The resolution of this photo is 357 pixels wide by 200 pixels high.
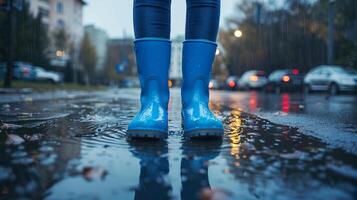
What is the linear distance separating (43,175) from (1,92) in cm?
912

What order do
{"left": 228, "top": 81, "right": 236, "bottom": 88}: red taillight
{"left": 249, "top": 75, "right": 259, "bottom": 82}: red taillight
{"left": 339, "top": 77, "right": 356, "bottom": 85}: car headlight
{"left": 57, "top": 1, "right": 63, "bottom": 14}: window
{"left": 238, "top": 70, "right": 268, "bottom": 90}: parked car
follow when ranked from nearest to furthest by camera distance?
{"left": 339, "top": 77, "right": 356, "bottom": 85}: car headlight, {"left": 238, "top": 70, "right": 268, "bottom": 90}: parked car, {"left": 249, "top": 75, "right": 259, "bottom": 82}: red taillight, {"left": 228, "top": 81, "right": 236, "bottom": 88}: red taillight, {"left": 57, "top": 1, "right": 63, "bottom": 14}: window

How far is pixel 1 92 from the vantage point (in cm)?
963

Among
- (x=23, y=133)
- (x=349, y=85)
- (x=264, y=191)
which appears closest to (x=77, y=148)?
(x=23, y=133)

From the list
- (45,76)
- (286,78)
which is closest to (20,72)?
(45,76)

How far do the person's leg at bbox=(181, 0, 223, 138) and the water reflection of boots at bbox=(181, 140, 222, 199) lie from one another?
1.11ft

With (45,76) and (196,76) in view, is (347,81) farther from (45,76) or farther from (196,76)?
(45,76)

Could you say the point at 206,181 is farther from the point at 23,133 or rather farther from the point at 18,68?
the point at 18,68

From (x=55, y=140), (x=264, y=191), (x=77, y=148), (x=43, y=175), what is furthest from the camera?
(x=55, y=140)

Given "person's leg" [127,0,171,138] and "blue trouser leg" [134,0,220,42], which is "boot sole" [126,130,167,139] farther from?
"blue trouser leg" [134,0,220,42]

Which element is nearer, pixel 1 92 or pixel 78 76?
pixel 1 92

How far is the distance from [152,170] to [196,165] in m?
0.17

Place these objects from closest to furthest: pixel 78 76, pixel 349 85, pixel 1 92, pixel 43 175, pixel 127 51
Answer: pixel 43 175 < pixel 1 92 < pixel 349 85 < pixel 78 76 < pixel 127 51

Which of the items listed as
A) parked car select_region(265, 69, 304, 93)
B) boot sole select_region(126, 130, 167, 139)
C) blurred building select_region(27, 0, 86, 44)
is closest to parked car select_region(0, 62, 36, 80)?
parked car select_region(265, 69, 304, 93)

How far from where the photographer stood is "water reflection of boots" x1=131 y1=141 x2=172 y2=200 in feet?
3.88
